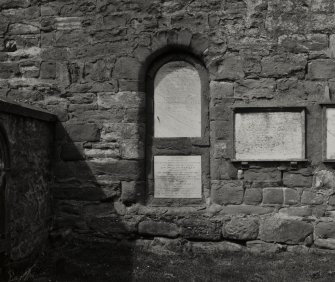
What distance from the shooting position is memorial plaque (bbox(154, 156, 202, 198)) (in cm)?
626

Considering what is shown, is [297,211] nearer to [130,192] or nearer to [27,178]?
[130,192]

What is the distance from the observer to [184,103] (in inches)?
249

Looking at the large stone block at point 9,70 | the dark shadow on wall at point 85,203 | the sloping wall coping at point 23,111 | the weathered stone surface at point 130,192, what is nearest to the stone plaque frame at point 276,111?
the weathered stone surface at point 130,192

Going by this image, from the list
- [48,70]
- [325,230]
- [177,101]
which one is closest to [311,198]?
[325,230]

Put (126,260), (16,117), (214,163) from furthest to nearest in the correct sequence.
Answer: (214,163) → (126,260) → (16,117)

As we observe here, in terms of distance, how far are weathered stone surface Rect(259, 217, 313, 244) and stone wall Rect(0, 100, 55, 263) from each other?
105 inches

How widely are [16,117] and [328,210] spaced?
148 inches

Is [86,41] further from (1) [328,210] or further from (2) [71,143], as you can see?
(1) [328,210]

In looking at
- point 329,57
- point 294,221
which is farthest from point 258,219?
point 329,57

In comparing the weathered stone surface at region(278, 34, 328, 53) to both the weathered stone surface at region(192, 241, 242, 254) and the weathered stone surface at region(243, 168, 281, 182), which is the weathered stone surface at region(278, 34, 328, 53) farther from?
the weathered stone surface at region(192, 241, 242, 254)

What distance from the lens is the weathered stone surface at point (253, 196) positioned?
19.7 feet

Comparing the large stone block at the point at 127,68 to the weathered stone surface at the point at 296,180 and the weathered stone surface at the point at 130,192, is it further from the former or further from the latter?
the weathered stone surface at the point at 296,180

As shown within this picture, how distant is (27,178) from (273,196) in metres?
2.92

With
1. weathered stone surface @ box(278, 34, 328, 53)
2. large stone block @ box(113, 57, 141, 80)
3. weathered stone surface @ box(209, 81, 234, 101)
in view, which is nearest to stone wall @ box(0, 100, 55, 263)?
large stone block @ box(113, 57, 141, 80)
